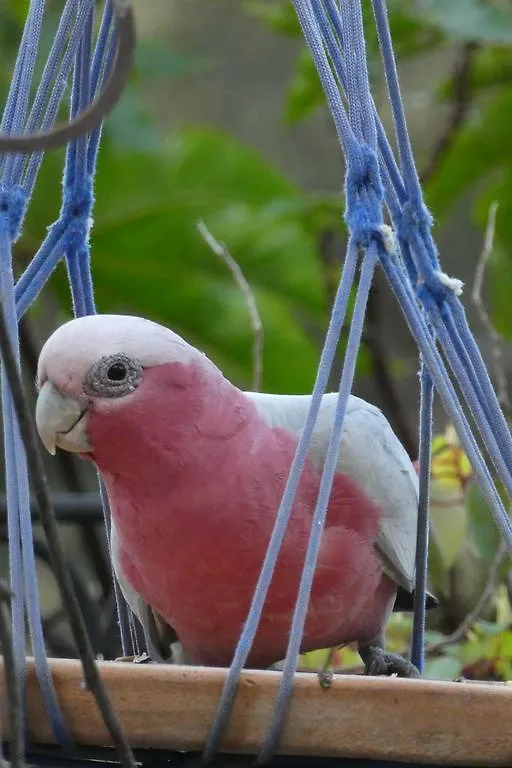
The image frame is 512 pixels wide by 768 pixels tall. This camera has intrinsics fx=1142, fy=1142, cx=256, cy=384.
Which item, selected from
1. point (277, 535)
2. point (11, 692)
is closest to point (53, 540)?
point (11, 692)

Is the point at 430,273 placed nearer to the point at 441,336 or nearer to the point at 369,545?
the point at 441,336

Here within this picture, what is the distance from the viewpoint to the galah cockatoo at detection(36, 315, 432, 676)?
0.75 metres

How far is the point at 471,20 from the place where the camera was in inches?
63.6

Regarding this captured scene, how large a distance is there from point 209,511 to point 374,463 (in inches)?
6.2

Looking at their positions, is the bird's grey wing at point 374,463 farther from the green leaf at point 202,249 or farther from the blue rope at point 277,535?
the green leaf at point 202,249

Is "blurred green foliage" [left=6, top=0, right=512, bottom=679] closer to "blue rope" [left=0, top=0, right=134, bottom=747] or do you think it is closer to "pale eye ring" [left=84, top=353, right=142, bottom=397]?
"blue rope" [left=0, top=0, right=134, bottom=747]

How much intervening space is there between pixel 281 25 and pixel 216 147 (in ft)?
0.97

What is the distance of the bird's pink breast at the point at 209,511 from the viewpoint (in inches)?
30.5

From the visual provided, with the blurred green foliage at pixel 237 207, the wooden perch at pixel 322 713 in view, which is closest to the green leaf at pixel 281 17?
the blurred green foliage at pixel 237 207

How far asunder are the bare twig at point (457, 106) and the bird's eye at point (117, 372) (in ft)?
3.80

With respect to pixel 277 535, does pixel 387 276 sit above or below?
above

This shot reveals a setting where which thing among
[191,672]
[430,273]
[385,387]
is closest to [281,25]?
[385,387]

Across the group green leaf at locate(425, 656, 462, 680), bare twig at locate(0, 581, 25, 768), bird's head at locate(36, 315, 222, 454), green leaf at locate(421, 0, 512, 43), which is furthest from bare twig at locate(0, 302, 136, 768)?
green leaf at locate(421, 0, 512, 43)

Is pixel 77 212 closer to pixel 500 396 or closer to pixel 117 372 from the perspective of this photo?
pixel 117 372
